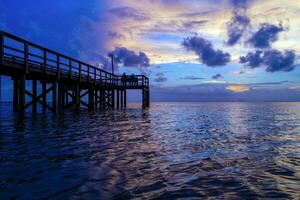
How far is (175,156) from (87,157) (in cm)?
225

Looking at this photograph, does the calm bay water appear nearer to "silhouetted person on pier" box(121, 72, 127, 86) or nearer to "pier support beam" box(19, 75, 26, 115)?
"pier support beam" box(19, 75, 26, 115)

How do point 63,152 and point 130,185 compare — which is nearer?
point 130,185

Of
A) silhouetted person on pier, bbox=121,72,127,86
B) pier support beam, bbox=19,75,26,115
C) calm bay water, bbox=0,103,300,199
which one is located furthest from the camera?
silhouetted person on pier, bbox=121,72,127,86

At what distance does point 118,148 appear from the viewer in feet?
33.2

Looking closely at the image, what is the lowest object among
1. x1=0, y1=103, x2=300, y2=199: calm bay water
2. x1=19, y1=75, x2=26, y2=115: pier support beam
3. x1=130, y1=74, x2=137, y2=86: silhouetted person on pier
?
x1=0, y1=103, x2=300, y2=199: calm bay water

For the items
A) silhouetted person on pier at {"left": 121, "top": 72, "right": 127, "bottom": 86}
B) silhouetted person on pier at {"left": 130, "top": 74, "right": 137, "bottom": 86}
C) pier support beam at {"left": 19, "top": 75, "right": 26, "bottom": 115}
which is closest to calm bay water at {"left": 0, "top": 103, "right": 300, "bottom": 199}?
pier support beam at {"left": 19, "top": 75, "right": 26, "bottom": 115}

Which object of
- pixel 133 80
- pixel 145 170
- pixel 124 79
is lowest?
pixel 145 170

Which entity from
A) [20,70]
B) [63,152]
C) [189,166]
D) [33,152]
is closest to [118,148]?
[63,152]

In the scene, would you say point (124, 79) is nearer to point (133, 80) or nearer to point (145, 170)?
point (133, 80)

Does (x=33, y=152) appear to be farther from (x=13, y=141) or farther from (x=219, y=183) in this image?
(x=219, y=183)

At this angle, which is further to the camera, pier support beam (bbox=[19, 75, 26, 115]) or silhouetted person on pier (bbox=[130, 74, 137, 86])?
silhouetted person on pier (bbox=[130, 74, 137, 86])

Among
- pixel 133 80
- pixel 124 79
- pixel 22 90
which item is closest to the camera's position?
pixel 22 90

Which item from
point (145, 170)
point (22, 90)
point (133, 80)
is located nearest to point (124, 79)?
point (133, 80)

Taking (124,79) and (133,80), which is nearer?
(124,79)
